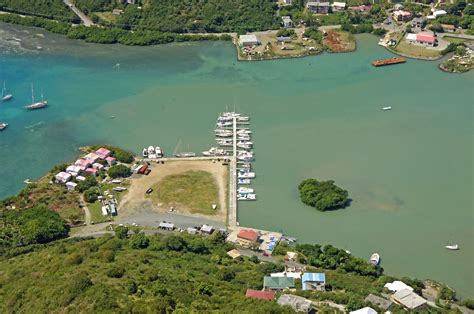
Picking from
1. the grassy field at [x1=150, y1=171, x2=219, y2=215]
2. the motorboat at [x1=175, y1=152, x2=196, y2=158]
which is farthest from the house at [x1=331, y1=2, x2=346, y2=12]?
the grassy field at [x1=150, y1=171, x2=219, y2=215]

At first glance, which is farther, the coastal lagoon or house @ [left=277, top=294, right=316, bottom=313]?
the coastal lagoon

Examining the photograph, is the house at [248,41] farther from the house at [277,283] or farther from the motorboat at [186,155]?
the house at [277,283]

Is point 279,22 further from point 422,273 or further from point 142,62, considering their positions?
point 422,273

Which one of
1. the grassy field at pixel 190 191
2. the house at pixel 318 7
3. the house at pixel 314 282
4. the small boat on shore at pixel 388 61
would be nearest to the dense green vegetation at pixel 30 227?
the grassy field at pixel 190 191

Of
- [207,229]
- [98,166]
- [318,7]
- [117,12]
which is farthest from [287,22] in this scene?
[207,229]

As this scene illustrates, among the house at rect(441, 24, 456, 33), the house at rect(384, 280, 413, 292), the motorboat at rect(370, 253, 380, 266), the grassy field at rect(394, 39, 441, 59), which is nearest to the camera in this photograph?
the house at rect(384, 280, 413, 292)

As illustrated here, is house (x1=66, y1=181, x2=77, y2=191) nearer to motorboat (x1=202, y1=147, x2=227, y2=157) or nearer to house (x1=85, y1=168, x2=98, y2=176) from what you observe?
house (x1=85, y1=168, x2=98, y2=176)
